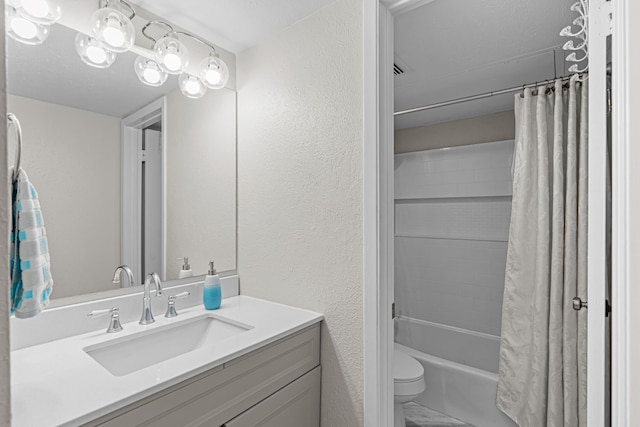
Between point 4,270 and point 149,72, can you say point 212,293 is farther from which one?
point 4,270

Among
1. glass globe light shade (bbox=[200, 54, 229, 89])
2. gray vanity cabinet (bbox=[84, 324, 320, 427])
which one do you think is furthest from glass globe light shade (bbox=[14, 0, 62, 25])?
gray vanity cabinet (bbox=[84, 324, 320, 427])

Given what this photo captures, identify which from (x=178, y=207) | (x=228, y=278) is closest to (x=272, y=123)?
(x=178, y=207)

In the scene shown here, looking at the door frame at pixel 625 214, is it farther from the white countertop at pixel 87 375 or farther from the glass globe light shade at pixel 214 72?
the glass globe light shade at pixel 214 72

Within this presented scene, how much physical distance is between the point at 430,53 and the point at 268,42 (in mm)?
884

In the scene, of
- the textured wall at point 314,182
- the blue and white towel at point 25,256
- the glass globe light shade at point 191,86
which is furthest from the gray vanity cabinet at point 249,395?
the glass globe light shade at point 191,86

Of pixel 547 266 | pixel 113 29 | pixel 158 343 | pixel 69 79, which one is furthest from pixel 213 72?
pixel 547 266

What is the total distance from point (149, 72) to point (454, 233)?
2510 mm

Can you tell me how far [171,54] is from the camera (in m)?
1.46

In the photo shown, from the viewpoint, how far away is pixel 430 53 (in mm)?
1804

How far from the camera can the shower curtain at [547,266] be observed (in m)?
1.59

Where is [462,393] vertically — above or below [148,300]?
below

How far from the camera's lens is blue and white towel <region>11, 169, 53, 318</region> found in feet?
2.43

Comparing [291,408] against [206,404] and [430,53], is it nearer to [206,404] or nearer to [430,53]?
[206,404]

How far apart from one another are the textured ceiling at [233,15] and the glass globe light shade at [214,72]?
138 mm
